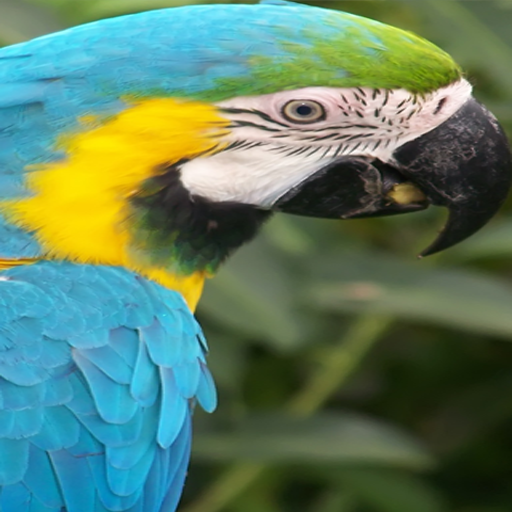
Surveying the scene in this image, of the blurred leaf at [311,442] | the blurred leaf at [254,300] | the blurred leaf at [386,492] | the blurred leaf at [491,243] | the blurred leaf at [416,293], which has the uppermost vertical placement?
the blurred leaf at [491,243]

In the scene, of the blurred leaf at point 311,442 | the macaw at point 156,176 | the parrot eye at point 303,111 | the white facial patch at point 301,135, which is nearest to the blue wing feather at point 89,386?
the macaw at point 156,176

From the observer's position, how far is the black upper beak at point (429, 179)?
1255 millimetres

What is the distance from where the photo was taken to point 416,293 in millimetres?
1812

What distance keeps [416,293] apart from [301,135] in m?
0.67

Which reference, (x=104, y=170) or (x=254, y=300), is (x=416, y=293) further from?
(x=104, y=170)

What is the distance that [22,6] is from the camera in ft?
6.08

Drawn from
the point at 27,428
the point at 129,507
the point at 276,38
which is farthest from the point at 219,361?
the point at 276,38

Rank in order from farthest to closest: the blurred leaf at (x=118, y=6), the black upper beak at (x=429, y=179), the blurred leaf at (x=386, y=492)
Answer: the blurred leaf at (x=386, y=492) < the blurred leaf at (x=118, y=6) < the black upper beak at (x=429, y=179)

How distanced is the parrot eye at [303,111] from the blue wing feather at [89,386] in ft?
1.00

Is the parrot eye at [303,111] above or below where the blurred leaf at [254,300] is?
above

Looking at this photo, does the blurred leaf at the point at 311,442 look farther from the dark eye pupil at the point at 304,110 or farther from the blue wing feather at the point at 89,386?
the dark eye pupil at the point at 304,110

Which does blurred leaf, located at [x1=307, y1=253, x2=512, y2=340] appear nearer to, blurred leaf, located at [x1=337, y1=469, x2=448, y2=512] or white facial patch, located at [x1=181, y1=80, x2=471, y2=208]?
blurred leaf, located at [x1=337, y1=469, x2=448, y2=512]

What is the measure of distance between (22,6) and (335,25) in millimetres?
911

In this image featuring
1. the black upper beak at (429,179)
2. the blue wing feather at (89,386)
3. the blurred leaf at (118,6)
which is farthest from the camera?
the blurred leaf at (118,6)
